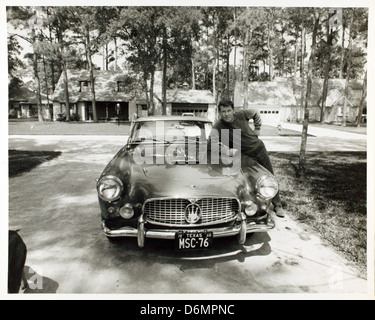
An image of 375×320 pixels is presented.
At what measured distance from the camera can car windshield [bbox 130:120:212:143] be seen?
12.0 ft

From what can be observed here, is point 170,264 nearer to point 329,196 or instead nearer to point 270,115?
point 329,196

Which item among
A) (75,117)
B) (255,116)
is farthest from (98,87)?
(255,116)

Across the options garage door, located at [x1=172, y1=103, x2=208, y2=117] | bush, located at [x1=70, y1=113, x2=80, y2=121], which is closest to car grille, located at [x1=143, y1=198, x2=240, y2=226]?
bush, located at [x1=70, y1=113, x2=80, y2=121]

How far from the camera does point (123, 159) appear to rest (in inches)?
119

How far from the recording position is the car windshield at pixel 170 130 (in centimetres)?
364

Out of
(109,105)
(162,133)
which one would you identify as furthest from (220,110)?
(109,105)

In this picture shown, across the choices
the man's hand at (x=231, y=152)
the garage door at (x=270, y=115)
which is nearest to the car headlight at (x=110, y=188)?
the man's hand at (x=231, y=152)

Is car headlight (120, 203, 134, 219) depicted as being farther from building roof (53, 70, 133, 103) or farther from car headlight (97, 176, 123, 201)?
building roof (53, 70, 133, 103)

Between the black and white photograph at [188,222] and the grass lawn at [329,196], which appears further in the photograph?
the grass lawn at [329,196]

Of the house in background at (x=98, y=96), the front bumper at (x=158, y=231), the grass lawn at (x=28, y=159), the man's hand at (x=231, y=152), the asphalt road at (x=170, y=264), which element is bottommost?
the asphalt road at (x=170, y=264)

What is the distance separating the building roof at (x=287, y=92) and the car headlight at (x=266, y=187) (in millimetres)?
20442

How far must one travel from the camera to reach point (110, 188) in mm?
2459

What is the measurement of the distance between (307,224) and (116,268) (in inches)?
96.6

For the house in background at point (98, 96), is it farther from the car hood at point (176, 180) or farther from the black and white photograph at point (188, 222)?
the car hood at point (176, 180)
